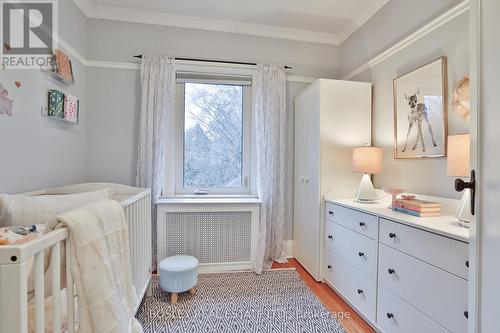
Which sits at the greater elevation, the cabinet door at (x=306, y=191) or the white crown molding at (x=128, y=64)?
the white crown molding at (x=128, y=64)

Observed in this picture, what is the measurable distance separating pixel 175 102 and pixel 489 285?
2594mm

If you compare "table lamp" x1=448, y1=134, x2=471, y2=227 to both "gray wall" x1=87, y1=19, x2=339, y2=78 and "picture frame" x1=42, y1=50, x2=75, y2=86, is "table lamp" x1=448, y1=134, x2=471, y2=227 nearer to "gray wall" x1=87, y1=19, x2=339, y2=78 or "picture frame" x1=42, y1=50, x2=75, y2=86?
"gray wall" x1=87, y1=19, x2=339, y2=78

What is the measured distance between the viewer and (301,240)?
2.55 metres

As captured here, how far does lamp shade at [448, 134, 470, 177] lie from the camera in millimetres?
1201

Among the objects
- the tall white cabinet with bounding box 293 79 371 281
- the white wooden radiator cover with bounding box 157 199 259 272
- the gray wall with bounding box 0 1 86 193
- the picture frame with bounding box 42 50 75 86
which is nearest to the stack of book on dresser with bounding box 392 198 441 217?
the tall white cabinet with bounding box 293 79 371 281

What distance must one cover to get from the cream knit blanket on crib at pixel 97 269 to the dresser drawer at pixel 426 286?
139 centimetres

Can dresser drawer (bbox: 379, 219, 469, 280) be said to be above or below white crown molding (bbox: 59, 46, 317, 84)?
below

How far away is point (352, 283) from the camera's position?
5.90 ft

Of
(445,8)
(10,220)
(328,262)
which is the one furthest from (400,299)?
(10,220)

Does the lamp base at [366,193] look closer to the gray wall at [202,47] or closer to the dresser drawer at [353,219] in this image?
the dresser drawer at [353,219]

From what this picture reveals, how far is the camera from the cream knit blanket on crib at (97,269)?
2.63 ft

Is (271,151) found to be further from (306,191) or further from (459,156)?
(459,156)

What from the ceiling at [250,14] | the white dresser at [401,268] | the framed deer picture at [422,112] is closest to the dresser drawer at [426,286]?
the white dresser at [401,268]

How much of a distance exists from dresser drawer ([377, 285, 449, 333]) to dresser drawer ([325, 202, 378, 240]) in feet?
1.13
